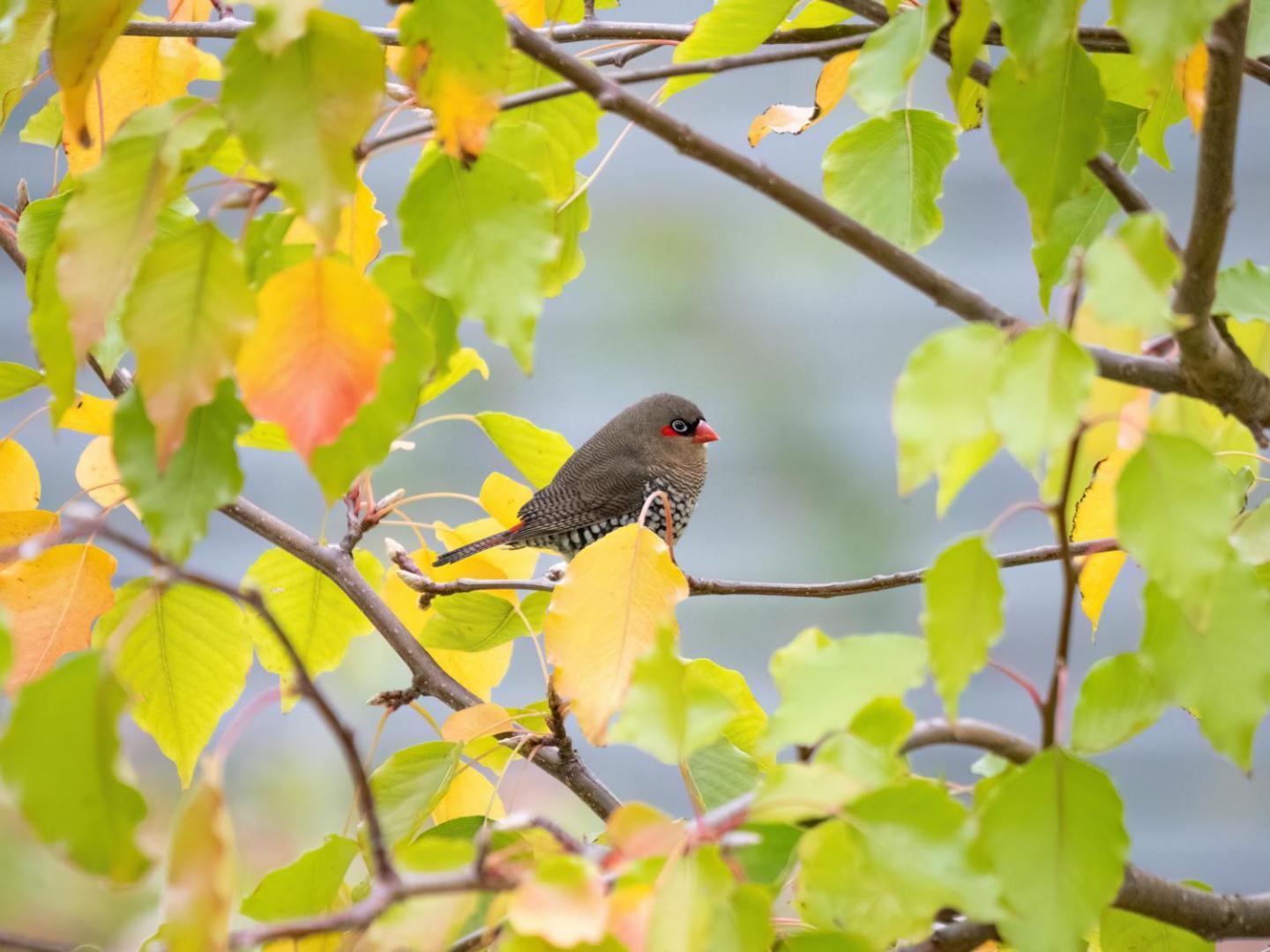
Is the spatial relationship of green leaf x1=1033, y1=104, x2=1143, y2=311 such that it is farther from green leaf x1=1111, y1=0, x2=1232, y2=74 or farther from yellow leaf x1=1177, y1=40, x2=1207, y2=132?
green leaf x1=1111, y1=0, x2=1232, y2=74

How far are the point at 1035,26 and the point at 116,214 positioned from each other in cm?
41

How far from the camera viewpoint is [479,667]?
134 cm

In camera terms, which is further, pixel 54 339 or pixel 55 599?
pixel 55 599

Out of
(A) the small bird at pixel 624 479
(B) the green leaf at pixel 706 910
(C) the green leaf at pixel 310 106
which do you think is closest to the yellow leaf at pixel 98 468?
(C) the green leaf at pixel 310 106

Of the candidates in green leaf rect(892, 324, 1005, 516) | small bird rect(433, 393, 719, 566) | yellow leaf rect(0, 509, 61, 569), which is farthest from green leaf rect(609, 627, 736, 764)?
small bird rect(433, 393, 719, 566)

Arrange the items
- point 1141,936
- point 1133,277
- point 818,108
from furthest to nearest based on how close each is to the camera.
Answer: point 818,108
point 1141,936
point 1133,277

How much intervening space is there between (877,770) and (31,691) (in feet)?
1.16

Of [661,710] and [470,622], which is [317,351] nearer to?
[661,710]

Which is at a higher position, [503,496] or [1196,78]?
[1196,78]

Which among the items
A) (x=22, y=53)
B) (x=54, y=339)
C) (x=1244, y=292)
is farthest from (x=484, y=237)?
(x=22, y=53)

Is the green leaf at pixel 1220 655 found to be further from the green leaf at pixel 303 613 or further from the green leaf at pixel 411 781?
the green leaf at pixel 303 613

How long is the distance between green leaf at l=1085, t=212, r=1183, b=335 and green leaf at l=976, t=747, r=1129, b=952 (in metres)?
0.21

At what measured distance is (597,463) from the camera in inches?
94.9

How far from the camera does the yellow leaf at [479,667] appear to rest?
52.4 inches
